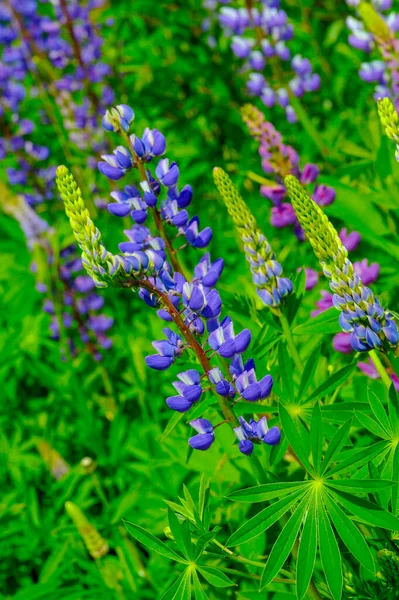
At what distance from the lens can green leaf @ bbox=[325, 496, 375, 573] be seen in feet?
3.89

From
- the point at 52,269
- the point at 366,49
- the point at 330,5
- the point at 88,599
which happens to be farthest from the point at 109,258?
the point at 330,5

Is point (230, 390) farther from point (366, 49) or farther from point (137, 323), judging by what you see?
point (366, 49)

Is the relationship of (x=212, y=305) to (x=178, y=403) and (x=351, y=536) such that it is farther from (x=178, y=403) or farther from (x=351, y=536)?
(x=351, y=536)

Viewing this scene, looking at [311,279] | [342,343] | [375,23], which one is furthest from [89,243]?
[375,23]

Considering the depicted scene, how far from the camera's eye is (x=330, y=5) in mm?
4562

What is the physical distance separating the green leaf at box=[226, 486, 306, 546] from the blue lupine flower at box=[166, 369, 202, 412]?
0.81 feet

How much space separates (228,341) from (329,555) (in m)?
0.43

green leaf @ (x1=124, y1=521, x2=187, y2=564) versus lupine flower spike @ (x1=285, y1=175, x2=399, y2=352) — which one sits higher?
lupine flower spike @ (x1=285, y1=175, x2=399, y2=352)

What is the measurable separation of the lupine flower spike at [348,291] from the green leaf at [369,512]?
0.89ft

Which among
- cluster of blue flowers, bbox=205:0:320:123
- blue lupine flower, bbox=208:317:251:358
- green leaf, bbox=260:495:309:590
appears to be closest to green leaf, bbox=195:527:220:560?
green leaf, bbox=260:495:309:590

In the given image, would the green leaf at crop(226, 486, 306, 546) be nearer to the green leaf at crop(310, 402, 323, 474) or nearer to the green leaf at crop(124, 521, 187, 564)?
the green leaf at crop(310, 402, 323, 474)

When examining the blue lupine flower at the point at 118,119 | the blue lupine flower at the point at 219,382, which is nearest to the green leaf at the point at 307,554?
the blue lupine flower at the point at 219,382

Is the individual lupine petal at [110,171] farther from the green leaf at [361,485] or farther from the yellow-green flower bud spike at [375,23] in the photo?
the yellow-green flower bud spike at [375,23]

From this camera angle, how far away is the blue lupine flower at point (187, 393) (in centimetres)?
138
